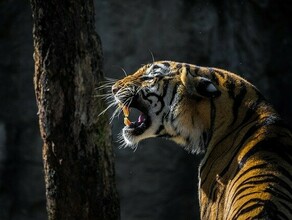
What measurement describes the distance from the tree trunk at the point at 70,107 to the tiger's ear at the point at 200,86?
0.55m

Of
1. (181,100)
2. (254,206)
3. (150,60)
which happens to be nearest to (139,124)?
(181,100)

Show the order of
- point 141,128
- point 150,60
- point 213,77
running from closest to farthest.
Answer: point 213,77
point 141,128
point 150,60

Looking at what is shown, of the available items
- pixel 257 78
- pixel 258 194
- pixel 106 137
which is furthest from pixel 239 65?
pixel 258 194

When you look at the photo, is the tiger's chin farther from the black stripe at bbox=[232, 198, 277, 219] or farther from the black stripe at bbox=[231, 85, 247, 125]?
the black stripe at bbox=[232, 198, 277, 219]

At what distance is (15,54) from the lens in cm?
750

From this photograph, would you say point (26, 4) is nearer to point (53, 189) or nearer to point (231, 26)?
point (231, 26)

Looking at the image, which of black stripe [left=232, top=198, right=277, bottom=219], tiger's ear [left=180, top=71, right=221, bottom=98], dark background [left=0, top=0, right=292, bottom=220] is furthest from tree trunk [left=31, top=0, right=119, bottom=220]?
dark background [left=0, top=0, right=292, bottom=220]

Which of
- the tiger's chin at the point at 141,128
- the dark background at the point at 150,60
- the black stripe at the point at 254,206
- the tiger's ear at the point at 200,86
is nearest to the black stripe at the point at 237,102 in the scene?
the tiger's ear at the point at 200,86

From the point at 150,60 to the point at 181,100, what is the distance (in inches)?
122

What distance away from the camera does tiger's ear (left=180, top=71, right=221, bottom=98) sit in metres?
4.35

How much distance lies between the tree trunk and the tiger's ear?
548mm

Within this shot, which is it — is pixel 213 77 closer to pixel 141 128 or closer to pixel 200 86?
pixel 200 86

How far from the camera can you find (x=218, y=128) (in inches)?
174

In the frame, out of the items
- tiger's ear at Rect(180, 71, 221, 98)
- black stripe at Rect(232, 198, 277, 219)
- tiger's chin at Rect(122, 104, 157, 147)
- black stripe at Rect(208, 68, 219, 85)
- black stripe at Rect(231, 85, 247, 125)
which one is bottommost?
black stripe at Rect(232, 198, 277, 219)
